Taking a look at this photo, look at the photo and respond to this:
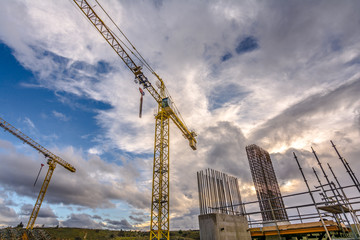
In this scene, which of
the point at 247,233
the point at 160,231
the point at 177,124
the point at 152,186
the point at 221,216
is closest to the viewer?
the point at 221,216

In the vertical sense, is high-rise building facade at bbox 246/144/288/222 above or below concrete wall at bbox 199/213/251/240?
above

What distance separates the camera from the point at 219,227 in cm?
1135

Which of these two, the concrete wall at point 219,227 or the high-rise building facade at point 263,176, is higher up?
the high-rise building facade at point 263,176

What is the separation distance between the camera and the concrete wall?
11120 mm

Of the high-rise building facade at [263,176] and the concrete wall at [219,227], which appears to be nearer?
the concrete wall at [219,227]

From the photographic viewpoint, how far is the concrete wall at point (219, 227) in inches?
438

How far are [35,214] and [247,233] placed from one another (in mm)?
58411

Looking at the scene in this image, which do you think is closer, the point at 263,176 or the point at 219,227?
the point at 219,227

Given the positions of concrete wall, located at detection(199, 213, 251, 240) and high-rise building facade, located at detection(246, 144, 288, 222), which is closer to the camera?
concrete wall, located at detection(199, 213, 251, 240)

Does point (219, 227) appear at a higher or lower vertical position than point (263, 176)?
lower

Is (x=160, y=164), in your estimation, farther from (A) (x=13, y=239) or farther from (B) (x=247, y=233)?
(A) (x=13, y=239)

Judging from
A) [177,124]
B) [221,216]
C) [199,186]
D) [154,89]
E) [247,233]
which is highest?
[154,89]

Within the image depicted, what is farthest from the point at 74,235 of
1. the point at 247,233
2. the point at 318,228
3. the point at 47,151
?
the point at 318,228

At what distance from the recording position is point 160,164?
98.8ft
